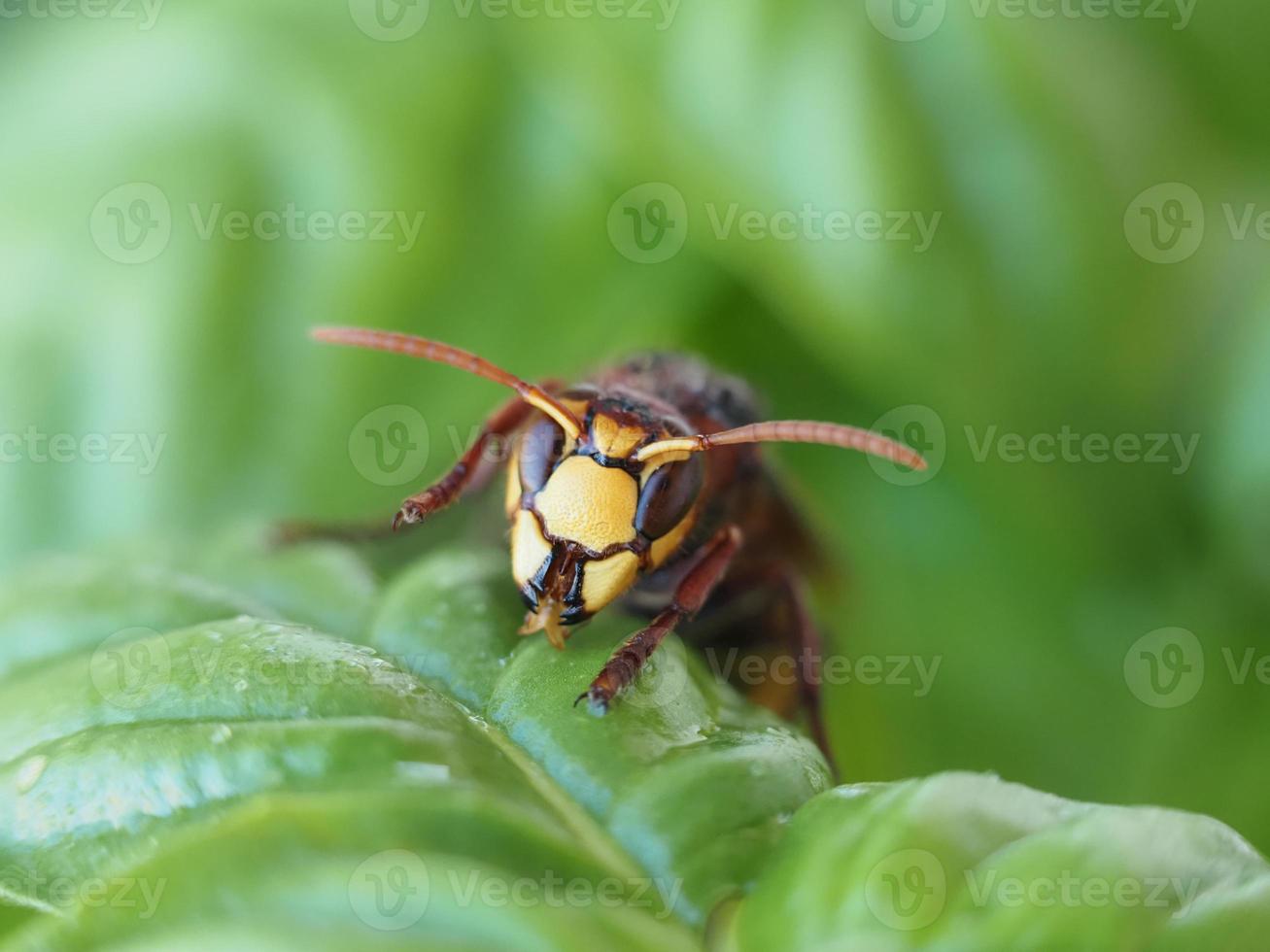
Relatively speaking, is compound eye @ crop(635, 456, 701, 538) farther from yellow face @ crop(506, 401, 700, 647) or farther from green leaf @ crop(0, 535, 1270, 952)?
green leaf @ crop(0, 535, 1270, 952)

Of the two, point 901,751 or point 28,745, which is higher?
point 28,745

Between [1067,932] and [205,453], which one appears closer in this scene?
[1067,932]

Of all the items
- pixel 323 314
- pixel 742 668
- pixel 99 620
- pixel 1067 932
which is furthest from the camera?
pixel 323 314

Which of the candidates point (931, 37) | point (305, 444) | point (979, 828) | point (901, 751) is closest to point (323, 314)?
point (305, 444)

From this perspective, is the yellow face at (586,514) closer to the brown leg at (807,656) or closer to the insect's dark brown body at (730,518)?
the insect's dark brown body at (730,518)

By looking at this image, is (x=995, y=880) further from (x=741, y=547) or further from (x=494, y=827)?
(x=741, y=547)

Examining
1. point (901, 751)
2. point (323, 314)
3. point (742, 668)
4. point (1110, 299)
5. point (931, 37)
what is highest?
point (931, 37)

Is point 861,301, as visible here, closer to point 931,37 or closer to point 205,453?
point 931,37
